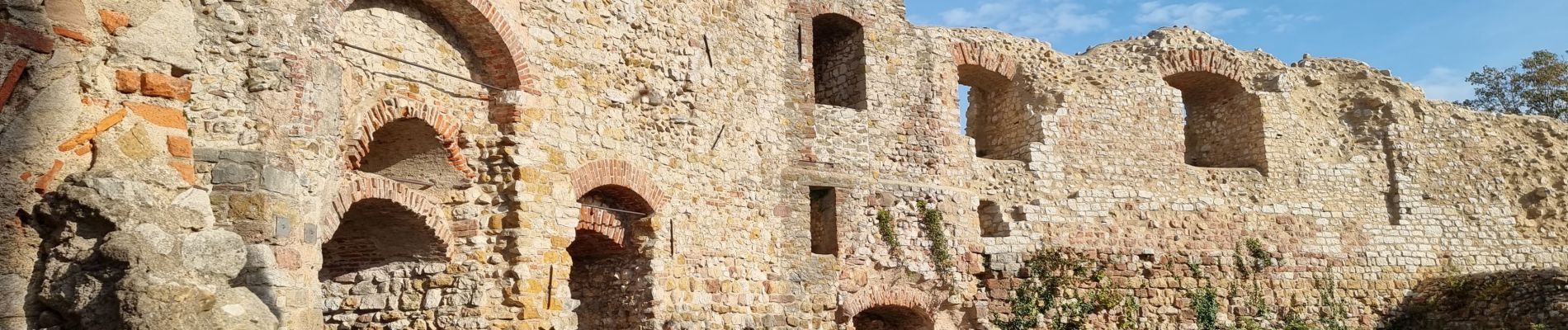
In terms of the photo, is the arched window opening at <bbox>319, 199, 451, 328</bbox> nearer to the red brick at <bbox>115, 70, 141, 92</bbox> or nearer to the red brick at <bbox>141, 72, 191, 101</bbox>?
the red brick at <bbox>141, 72, 191, 101</bbox>

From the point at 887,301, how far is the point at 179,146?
9.35m

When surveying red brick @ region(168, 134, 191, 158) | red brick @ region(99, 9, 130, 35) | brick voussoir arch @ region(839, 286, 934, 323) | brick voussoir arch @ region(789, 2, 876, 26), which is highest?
brick voussoir arch @ region(789, 2, 876, 26)

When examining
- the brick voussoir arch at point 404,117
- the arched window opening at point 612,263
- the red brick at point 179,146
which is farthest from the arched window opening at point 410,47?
the red brick at point 179,146

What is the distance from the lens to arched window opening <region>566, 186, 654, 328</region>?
11.1m

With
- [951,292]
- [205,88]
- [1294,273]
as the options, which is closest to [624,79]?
[205,88]

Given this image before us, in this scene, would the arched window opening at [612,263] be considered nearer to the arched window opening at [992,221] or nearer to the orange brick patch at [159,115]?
the orange brick patch at [159,115]

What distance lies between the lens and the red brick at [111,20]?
6234 mm

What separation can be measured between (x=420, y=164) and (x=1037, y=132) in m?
9.54

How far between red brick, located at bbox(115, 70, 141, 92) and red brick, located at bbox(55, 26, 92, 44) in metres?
0.20

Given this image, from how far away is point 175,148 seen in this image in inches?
250

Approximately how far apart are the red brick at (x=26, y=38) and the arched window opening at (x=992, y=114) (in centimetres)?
1238

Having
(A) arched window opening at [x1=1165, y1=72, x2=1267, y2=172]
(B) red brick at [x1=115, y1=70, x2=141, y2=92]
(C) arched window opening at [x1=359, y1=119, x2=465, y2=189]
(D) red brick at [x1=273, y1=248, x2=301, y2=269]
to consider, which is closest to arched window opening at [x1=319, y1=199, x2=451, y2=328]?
(C) arched window opening at [x1=359, y1=119, x2=465, y2=189]

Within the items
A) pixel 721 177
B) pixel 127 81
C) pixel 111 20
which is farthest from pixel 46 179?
pixel 721 177

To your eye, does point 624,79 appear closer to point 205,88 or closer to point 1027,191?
point 205,88
